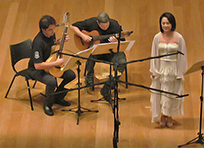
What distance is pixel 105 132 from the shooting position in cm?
401

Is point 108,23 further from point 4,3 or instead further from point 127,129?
point 4,3

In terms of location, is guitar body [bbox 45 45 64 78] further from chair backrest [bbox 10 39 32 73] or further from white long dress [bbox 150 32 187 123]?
white long dress [bbox 150 32 187 123]

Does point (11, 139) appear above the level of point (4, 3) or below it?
below

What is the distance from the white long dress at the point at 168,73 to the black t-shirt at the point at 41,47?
53.9 inches

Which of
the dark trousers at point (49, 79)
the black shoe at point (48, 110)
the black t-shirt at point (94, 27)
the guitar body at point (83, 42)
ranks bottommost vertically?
the black shoe at point (48, 110)

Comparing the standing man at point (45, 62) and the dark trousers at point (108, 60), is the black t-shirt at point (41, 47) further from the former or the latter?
the dark trousers at point (108, 60)

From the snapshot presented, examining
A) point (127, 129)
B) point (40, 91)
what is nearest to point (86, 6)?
point (40, 91)

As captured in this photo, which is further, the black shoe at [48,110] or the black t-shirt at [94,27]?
the black t-shirt at [94,27]

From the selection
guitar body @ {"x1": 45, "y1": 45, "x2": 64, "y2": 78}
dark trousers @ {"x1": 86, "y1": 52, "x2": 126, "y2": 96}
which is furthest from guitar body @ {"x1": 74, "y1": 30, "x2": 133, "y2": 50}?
guitar body @ {"x1": 45, "y1": 45, "x2": 64, "y2": 78}

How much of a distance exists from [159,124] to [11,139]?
1858mm

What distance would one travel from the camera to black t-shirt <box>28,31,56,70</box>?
404 centimetres

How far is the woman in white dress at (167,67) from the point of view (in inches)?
141

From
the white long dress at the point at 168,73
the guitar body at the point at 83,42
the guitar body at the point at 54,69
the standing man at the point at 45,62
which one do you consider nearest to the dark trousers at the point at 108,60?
the guitar body at the point at 83,42

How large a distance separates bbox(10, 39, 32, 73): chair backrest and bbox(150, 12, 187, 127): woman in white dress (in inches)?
71.5
